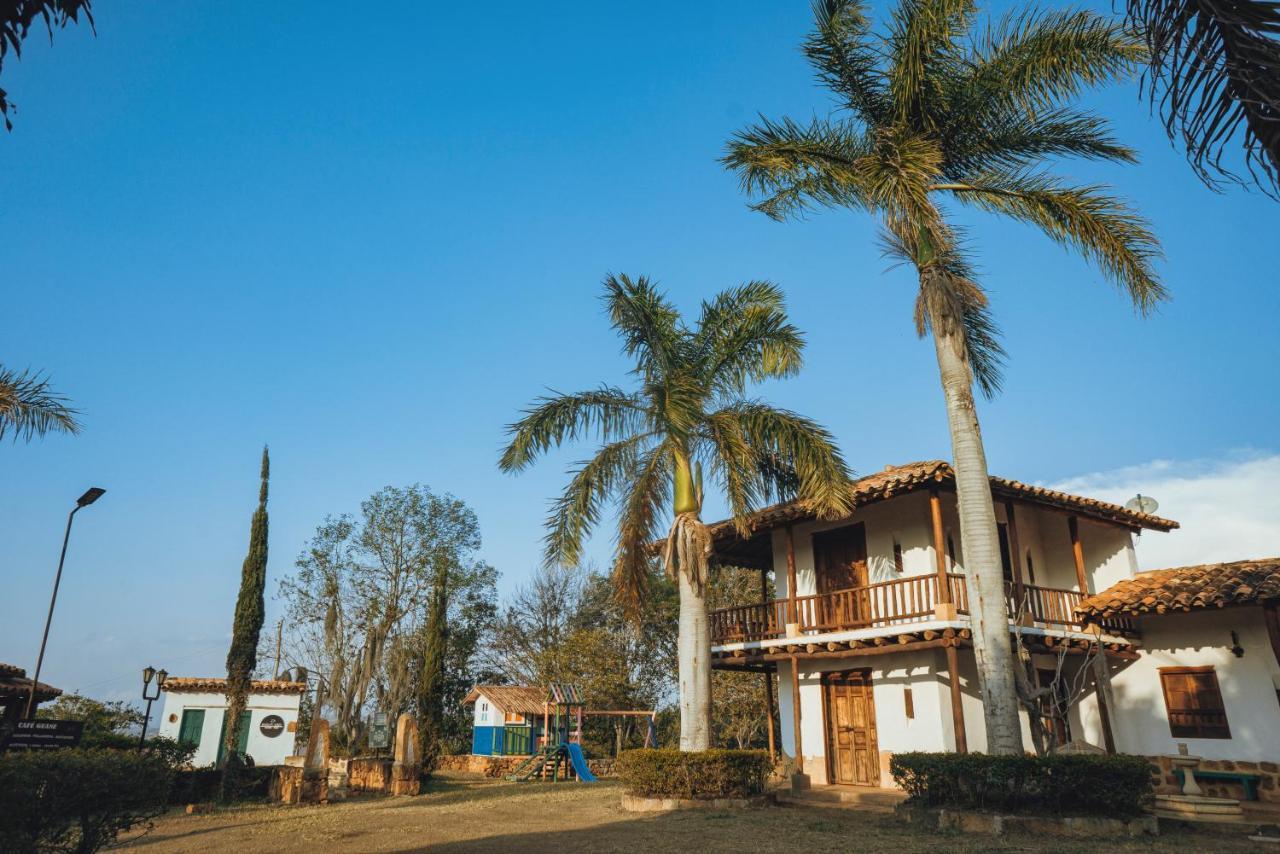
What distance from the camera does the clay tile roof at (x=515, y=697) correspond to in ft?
100

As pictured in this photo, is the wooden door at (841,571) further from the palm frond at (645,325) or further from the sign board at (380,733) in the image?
the sign board at (380,733)

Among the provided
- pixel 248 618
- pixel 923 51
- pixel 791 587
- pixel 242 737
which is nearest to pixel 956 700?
pixel 791 587

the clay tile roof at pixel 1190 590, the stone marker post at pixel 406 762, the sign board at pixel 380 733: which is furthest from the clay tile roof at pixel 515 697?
the clay tile roof at pixel 1190 590

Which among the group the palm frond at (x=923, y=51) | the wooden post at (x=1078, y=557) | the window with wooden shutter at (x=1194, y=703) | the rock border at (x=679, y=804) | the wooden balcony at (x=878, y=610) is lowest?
the rock border at (x=679, y=804)

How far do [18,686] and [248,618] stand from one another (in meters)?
5.05

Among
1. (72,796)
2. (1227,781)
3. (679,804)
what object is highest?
(72,796)

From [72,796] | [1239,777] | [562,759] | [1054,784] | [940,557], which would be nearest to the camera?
[72,796]

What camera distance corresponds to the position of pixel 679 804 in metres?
13.3

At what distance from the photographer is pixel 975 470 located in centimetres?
1207

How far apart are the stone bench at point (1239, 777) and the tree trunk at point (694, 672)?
7717mm

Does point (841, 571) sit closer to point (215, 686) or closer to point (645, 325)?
point (645, 325)

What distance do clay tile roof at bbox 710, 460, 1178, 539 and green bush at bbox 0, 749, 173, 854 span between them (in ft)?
35.0

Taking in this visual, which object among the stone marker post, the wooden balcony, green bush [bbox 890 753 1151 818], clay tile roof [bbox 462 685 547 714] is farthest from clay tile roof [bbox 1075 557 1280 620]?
clay tile roof [bbox 462 685 547 714]

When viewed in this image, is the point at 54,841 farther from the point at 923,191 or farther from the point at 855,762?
the point at 855,762
